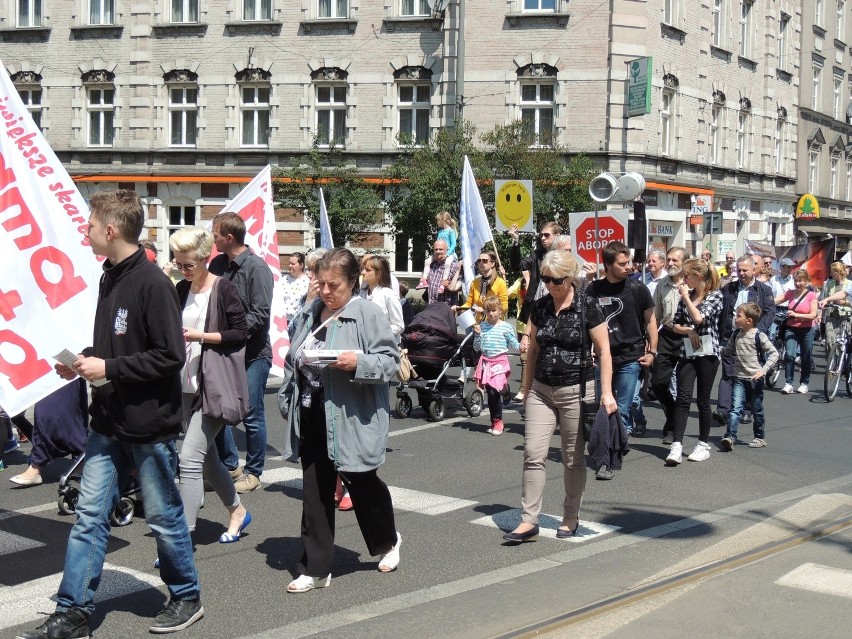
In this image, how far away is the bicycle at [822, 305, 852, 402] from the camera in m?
14.5

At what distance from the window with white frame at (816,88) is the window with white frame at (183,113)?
78.9 ft

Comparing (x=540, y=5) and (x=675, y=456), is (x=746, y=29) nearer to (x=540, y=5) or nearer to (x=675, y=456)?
(x=540, y=5)

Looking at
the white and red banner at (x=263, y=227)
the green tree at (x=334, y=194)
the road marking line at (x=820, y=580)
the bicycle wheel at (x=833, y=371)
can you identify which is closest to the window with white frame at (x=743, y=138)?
the green tree at (x=334, y=194)

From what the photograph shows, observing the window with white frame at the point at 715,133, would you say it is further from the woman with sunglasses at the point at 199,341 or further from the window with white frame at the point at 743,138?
the woman with sunglasses at the point at 199,341

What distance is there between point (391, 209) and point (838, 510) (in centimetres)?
2234

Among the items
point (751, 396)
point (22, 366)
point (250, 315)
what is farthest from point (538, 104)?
point (22, 366)

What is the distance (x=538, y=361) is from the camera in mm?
6980

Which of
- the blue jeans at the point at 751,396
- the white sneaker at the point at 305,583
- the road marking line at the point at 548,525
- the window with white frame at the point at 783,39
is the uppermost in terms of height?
the window with white frame at the point at 783,39

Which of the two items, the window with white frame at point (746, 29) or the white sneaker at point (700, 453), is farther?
the window with white frame at point (746, 29)

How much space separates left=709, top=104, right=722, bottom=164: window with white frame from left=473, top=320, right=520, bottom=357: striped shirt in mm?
25181

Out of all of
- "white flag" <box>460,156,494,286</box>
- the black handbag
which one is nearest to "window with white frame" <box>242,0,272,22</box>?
"white flag" <box>460,156,494,286</box>

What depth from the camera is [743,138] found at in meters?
37.2

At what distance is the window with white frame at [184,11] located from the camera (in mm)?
32812

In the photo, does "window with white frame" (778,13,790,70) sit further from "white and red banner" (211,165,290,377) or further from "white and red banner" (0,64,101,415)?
"white and red banner" (0,64,101,415)
